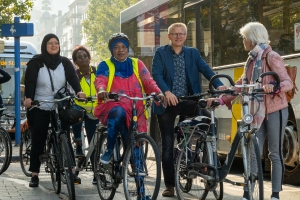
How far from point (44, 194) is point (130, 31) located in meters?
7.59

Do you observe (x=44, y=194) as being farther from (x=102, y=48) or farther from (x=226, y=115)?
(x=102, y=48)

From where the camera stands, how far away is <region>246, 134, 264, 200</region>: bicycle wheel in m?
6.42

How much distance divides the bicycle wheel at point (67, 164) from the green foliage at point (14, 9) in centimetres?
2321

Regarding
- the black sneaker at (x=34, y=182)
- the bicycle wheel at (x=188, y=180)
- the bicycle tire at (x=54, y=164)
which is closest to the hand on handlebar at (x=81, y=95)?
the bicycle tire at (x=54, y=164)

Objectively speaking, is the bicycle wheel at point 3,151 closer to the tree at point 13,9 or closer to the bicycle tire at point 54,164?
the bicycle tire at point 54,164

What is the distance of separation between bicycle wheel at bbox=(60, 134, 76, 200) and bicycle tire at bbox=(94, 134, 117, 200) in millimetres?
258

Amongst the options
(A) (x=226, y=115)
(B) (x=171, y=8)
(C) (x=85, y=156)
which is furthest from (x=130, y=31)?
(C) (x=85, y=156)

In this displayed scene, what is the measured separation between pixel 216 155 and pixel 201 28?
5.19m

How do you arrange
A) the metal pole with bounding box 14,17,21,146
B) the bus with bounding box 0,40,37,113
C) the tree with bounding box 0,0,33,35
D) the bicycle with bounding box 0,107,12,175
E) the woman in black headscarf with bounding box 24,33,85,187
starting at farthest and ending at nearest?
the tree with bounding box 0,0,33,35
the bus with bounding box 0,40,37,113
the metal pole with bounding box 14,17,21,146
the bicycle with bounding box 0,107,12,175
the woman in black headscarf with bounding box 24,33,85,187

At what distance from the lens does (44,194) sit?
8.84m

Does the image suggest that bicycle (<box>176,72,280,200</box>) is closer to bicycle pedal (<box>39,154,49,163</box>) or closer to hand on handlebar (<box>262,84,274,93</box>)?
hand on handlebar (<box>262,84,274,93</box>)

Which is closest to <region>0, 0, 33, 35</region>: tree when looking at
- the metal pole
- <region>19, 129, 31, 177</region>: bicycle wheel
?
the metal pole

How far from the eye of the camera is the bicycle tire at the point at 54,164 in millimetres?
8828

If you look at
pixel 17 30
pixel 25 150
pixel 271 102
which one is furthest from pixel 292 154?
pixel 17 30
